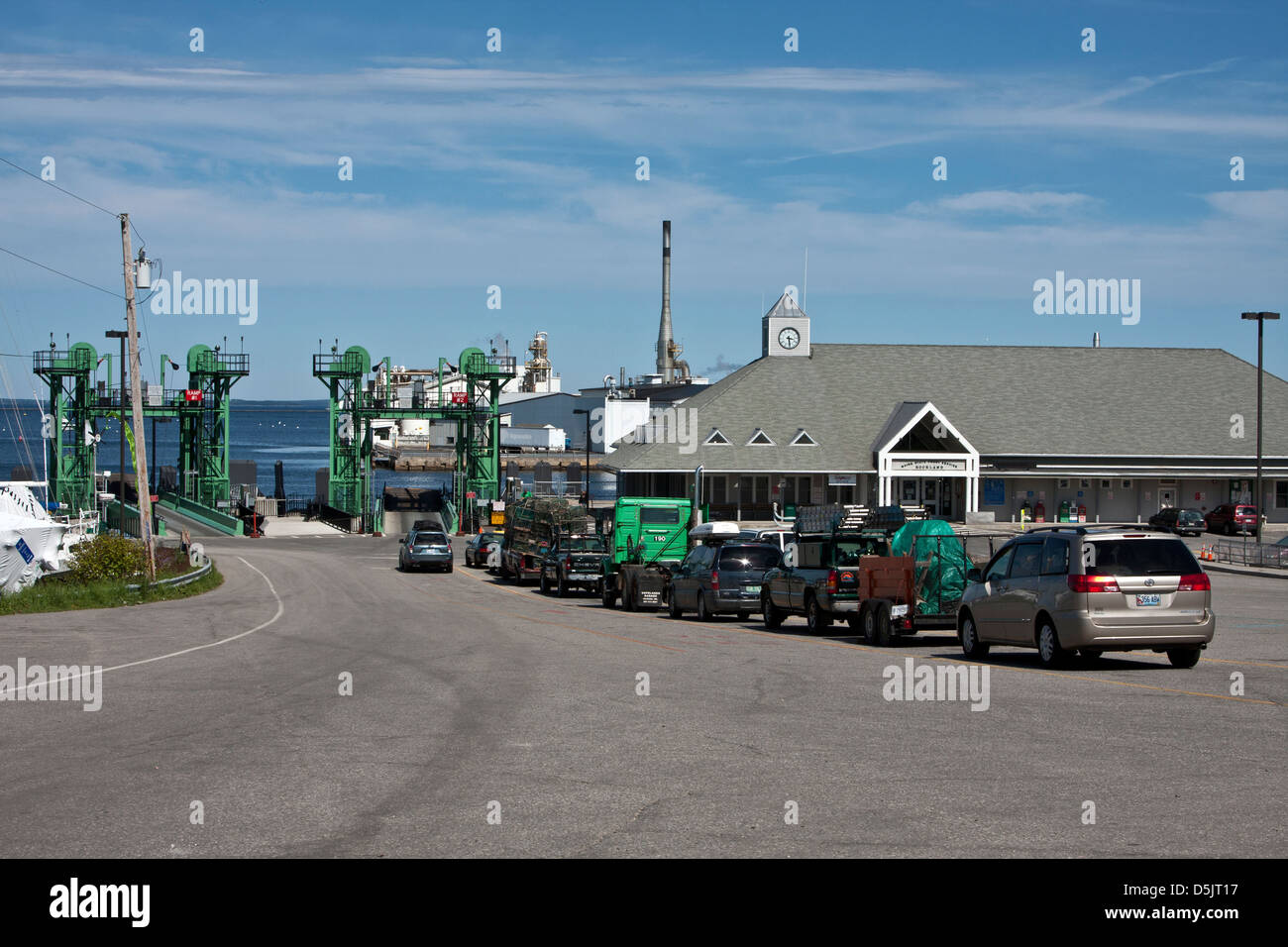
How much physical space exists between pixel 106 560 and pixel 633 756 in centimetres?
2757

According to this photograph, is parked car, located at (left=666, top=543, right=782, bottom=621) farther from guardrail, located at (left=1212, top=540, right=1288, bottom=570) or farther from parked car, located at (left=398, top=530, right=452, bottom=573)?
guardrail, located at (left=1212, top=540, right=1288, bottom=570)

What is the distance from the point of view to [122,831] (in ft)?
27.7

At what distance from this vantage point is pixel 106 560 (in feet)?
114

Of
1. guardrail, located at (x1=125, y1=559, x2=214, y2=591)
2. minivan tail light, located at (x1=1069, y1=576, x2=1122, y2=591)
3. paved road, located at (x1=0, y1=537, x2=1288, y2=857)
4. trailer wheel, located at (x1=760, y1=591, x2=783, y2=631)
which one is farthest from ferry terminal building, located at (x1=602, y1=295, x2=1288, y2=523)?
minivan tail light, located at (x1=1069, y1=576, x2=1122, y2=591)

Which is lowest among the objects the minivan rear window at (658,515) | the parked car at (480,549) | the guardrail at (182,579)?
the parked car at (480,549)

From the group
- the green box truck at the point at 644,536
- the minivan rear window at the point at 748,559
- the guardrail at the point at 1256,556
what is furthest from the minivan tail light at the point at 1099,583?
the guardrail at the point at 1256,556

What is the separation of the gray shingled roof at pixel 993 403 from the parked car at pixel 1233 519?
3.94m

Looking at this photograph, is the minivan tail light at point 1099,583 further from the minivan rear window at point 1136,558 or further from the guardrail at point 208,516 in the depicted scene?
the guardrail at point 208,516

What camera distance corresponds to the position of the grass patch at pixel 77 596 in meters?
29.2

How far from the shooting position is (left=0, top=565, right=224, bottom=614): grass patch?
95.7 ft

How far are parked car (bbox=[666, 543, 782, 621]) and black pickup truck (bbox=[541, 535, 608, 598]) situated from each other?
7.33 metres
